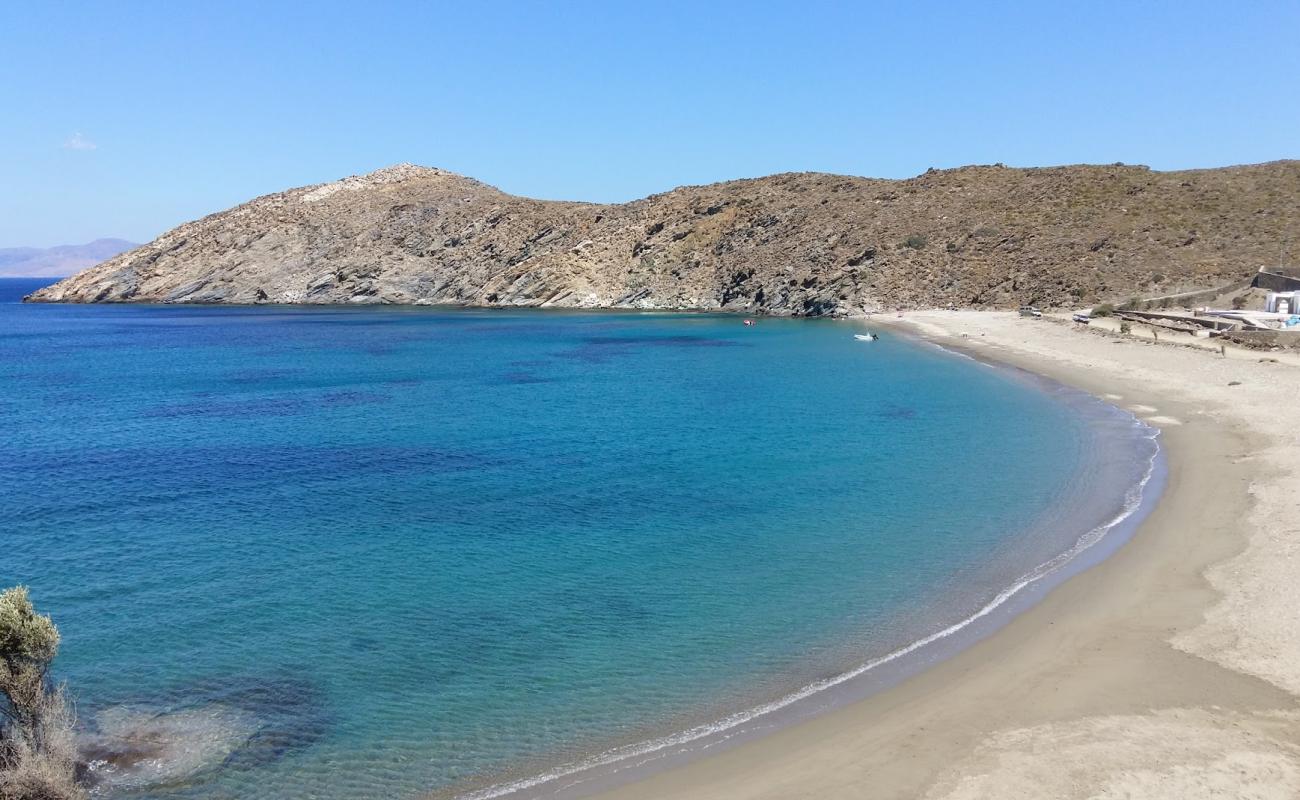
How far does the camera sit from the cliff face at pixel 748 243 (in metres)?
73.5

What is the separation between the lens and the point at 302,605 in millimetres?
15273

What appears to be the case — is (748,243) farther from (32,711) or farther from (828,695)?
(32,711)

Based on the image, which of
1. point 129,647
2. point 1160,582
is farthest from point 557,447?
point 1160,582

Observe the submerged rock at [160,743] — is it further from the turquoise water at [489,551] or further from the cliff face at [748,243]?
the cliff face at [748,243]

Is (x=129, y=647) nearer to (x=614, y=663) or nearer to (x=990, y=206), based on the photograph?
(x=614, y=663)

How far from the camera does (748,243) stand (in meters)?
101

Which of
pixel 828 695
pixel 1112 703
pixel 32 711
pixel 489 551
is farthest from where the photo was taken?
pixel 489 551

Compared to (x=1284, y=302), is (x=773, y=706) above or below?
below

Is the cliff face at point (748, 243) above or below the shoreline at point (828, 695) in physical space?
above

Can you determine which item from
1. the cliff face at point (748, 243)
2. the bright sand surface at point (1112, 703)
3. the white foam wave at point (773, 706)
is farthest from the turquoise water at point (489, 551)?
the cliff face at point (748, 243)

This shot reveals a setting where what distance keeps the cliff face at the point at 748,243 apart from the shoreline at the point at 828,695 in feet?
186

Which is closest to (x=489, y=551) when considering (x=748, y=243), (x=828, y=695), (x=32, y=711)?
(x=828, y=695)

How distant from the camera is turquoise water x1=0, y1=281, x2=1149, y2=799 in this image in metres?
11.3

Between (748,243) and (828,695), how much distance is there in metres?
92.3
